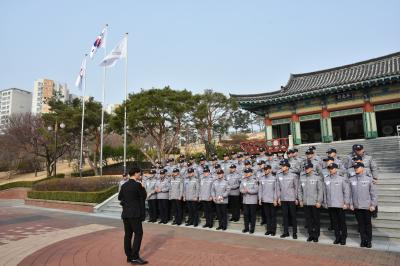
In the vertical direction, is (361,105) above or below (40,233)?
above

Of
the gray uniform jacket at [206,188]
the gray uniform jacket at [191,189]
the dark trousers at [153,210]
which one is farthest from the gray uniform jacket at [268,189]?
the dark trousers at [153,210]

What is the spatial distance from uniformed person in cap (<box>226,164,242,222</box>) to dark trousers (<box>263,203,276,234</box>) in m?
1.42

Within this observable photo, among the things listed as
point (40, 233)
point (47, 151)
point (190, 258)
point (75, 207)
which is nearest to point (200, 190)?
point (190, 258)

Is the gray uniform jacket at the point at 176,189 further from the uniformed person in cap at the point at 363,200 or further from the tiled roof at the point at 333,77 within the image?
the tiled roof at the point at 333,77

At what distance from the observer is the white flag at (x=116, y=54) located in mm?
21781

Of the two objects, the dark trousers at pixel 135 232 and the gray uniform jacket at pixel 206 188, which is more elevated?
the gray uniform jacket at pixel 206 188

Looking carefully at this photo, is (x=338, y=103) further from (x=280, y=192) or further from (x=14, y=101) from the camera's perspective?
(x=14, y=101)

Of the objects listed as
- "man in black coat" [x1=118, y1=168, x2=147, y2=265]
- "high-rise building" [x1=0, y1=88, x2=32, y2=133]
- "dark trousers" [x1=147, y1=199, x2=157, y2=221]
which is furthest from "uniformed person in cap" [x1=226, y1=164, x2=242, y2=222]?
"high-rise building" [x1=0, y1=88, x2=32, y2=133]

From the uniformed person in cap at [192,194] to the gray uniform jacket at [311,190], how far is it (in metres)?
3.60

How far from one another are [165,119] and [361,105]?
14.4 meters

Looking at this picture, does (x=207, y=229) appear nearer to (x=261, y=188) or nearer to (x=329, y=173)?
(x=261, y=188)

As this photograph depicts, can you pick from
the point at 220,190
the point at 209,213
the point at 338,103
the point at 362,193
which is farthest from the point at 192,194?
the point at 338,103

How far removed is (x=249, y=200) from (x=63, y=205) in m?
12.7

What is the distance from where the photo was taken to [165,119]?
24375mm
